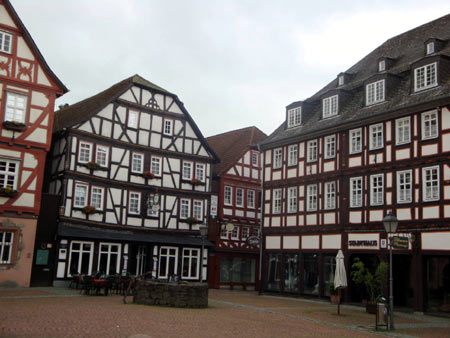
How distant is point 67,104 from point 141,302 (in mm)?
27905

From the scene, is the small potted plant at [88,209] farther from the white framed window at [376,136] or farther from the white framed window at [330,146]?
the white framed window at [376,136]

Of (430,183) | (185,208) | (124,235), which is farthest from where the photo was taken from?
(185,208)

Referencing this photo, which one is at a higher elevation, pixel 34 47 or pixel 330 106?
pixel 34 47

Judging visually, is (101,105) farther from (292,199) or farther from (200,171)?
(292,199)

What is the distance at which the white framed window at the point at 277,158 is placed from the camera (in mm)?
31953

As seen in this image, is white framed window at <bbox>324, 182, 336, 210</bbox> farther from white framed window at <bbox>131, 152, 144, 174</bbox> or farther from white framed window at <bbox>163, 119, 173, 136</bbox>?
white framed window at <bbox>131, 152, 144, 174</bbox>

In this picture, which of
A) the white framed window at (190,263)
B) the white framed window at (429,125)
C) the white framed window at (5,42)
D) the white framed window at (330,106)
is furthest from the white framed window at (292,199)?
the white framed window at (5,42)

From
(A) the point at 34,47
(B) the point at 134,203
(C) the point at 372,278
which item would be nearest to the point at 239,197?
(B) the point at 134,203

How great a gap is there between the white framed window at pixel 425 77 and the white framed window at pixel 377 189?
14.4 feet

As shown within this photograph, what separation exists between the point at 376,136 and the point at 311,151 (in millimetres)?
4585

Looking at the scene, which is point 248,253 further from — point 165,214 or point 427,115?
point 427,115

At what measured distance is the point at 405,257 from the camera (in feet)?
81.7

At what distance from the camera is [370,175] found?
85.8ft

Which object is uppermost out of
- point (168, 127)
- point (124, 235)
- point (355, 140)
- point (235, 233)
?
point (168, 127)
